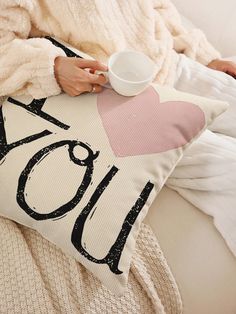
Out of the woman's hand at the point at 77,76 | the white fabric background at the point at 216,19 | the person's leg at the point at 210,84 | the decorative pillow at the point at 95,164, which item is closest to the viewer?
the decorative pillow at the point at 95,164

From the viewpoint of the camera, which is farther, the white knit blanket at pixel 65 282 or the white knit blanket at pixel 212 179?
the white knit blanket at pixel 212 179

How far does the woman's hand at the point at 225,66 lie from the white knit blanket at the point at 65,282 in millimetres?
607

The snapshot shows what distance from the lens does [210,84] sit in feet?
3.58

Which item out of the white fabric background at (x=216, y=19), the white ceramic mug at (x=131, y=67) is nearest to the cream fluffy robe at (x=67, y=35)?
the white ceramic mug at (x=131, y=67)

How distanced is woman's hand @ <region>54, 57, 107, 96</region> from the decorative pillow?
22 mm

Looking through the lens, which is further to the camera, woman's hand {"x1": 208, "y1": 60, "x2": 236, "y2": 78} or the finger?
woman's hand {"x1": 208, "y1": 60, "x2": 236, "y2": 78}

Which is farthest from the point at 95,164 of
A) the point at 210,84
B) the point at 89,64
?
the point at 210,84

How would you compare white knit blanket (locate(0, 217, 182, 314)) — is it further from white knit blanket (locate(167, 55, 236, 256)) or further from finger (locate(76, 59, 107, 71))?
finger (locate(76, 59, 107, 71))

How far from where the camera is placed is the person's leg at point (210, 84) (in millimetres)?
1044

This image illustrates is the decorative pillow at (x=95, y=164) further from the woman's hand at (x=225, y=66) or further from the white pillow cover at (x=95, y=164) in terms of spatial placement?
the woman's hand at (x=225, y=66)

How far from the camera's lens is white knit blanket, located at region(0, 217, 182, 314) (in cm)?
75

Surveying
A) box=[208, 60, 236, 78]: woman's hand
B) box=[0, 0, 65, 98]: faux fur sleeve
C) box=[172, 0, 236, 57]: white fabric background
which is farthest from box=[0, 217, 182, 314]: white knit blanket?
box=[172, 0, 236, 57]: white fabric background

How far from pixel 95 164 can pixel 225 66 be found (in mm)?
642

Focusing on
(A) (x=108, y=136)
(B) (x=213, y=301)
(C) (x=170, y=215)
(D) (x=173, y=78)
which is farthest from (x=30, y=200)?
(D) (x=173, y=78)
